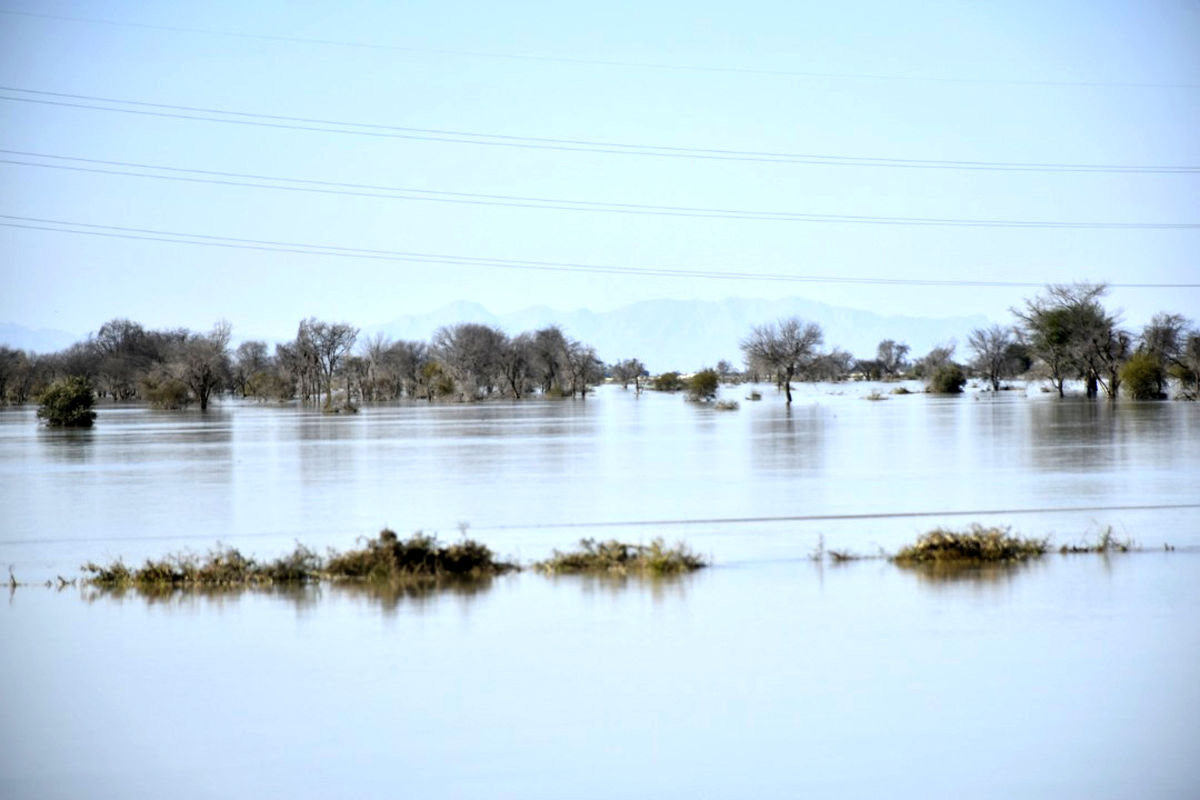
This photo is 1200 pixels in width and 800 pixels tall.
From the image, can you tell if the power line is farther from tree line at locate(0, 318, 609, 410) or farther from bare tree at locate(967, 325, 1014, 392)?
bare tree at locate(967, 325, 1014, 392)

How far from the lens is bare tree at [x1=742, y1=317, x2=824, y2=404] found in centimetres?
6756

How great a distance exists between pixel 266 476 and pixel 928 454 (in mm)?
13239

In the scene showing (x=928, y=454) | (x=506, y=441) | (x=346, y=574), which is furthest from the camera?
(x=506, y=441)

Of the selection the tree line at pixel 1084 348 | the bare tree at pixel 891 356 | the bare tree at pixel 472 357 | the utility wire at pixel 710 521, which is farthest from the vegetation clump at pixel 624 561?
the bare tree at pixel 891 356

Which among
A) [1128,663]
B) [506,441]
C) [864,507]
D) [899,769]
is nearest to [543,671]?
[899,769]

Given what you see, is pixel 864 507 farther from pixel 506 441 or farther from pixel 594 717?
pixel 506 441

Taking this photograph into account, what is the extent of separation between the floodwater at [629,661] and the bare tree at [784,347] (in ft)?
162

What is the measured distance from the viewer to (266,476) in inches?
899

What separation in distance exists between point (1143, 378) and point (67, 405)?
149 feet

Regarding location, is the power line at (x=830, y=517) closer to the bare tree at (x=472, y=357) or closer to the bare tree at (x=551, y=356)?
the bare tree at (x=472, y=357)

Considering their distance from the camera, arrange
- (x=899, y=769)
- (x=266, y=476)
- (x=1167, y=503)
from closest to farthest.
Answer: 1. (x=899, y=769)
2. (x=1167, y=503)
3. (x=266, y=476)

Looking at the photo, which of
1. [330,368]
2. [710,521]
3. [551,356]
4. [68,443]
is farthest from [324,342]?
[710,521]

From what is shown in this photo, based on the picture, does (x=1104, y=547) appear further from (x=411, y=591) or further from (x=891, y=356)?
(x=891, y=356)

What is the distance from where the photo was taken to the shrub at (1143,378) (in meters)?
56.3
